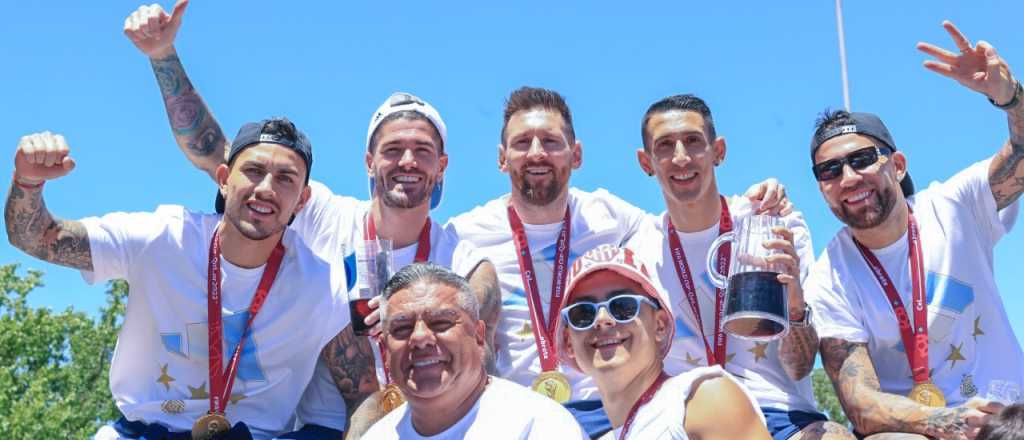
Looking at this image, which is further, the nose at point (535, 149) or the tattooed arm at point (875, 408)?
the nose at point (535, 149)

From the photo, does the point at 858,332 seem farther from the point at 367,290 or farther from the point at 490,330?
the point at 367,290

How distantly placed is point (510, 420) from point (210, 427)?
2.55 meters

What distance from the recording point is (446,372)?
4535 millimetres

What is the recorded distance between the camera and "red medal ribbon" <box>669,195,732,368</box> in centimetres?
645

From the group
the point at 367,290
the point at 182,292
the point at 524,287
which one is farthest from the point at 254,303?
the point at 524,287

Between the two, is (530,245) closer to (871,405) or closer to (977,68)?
(871,405)

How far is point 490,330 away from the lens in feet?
20.4

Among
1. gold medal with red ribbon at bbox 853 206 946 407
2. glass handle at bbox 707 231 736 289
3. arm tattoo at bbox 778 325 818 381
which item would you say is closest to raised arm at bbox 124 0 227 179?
glass handle at bbox 707 231 736 289

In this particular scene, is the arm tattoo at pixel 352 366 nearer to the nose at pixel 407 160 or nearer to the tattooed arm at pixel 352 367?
the tattooed arm at pixel 352 367

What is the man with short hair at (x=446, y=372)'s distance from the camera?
14.5 feet

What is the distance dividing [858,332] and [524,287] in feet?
7.26

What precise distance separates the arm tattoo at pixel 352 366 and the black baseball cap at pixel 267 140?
3.62 ft

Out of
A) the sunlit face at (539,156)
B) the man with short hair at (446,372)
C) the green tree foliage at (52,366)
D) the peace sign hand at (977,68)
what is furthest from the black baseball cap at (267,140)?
the green tree foliage at (52,366)

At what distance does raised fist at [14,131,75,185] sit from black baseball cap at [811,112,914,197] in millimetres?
4570
